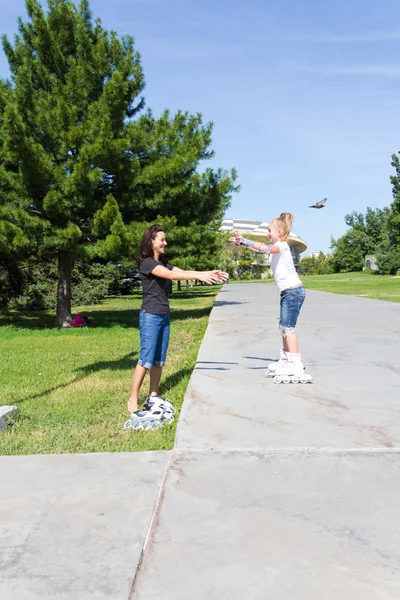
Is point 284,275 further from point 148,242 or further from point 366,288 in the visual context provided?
point 366,288

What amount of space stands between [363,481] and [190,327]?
38.7 feet

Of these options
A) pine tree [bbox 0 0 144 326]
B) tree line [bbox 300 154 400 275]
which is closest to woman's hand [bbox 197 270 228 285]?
pine tree [bbox 0 0 144 326]

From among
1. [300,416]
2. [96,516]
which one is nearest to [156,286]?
[300,416]

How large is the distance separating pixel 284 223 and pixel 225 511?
3.86 metres

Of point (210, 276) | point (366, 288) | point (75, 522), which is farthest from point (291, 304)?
point (366, 288)

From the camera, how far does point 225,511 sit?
278cm

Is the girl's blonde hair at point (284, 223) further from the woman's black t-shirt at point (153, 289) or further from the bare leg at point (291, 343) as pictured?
the woman's black t-shirt at point (153, 289)

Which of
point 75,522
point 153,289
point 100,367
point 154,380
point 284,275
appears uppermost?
point 284,275

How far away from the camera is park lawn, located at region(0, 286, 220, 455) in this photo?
4383 millimetres

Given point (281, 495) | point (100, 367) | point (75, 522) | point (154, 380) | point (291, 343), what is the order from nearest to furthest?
point (75, 522) → point (281, 495) → point (154, 380) → point (291, 343) → point (100, 367)

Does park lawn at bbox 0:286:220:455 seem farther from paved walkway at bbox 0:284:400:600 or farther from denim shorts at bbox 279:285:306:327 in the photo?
denim shorts at bbox 279:285:306:327

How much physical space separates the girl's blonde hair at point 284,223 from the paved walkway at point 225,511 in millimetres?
1915

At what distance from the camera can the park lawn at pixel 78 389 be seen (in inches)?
173

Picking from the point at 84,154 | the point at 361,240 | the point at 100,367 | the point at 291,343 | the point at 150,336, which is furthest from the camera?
the point at 361,240
